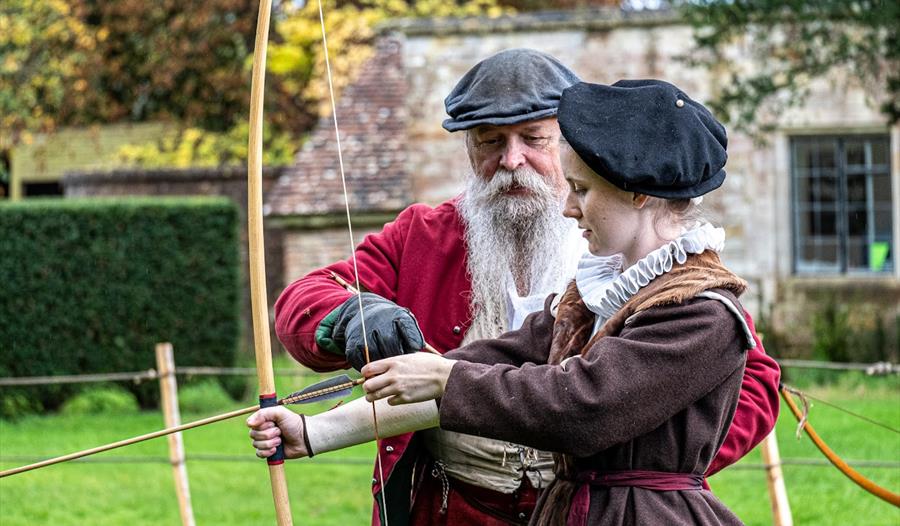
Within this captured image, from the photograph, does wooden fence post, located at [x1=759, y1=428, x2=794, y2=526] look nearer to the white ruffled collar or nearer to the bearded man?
the bearded man

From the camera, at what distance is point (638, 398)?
2.43 m

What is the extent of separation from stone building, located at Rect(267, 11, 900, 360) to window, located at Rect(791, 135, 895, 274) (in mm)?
13

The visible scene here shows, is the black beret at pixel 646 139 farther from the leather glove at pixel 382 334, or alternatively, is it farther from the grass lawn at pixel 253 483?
the grass lawn at pixel 253 483

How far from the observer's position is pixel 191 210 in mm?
12023

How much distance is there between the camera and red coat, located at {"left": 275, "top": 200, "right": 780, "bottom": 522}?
3.14 metres

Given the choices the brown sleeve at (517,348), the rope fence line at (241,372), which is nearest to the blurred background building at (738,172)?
the rope fence line at (241,372)

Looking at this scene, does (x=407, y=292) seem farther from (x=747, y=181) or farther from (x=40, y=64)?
(x=40, y=64)

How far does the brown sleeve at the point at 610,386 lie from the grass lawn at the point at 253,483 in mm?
4296

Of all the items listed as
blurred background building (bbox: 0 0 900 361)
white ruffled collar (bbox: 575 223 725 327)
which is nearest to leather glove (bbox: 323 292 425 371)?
white ruffled collar (bbox: 575 223 725 327)

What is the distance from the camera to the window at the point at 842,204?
556 inches

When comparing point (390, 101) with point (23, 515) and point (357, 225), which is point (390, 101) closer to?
point (357, 225)

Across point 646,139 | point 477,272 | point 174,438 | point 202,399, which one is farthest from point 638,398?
point 202,399

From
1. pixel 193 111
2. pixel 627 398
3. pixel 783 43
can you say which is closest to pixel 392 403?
pixel 627 398

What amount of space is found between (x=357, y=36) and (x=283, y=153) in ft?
6.72
